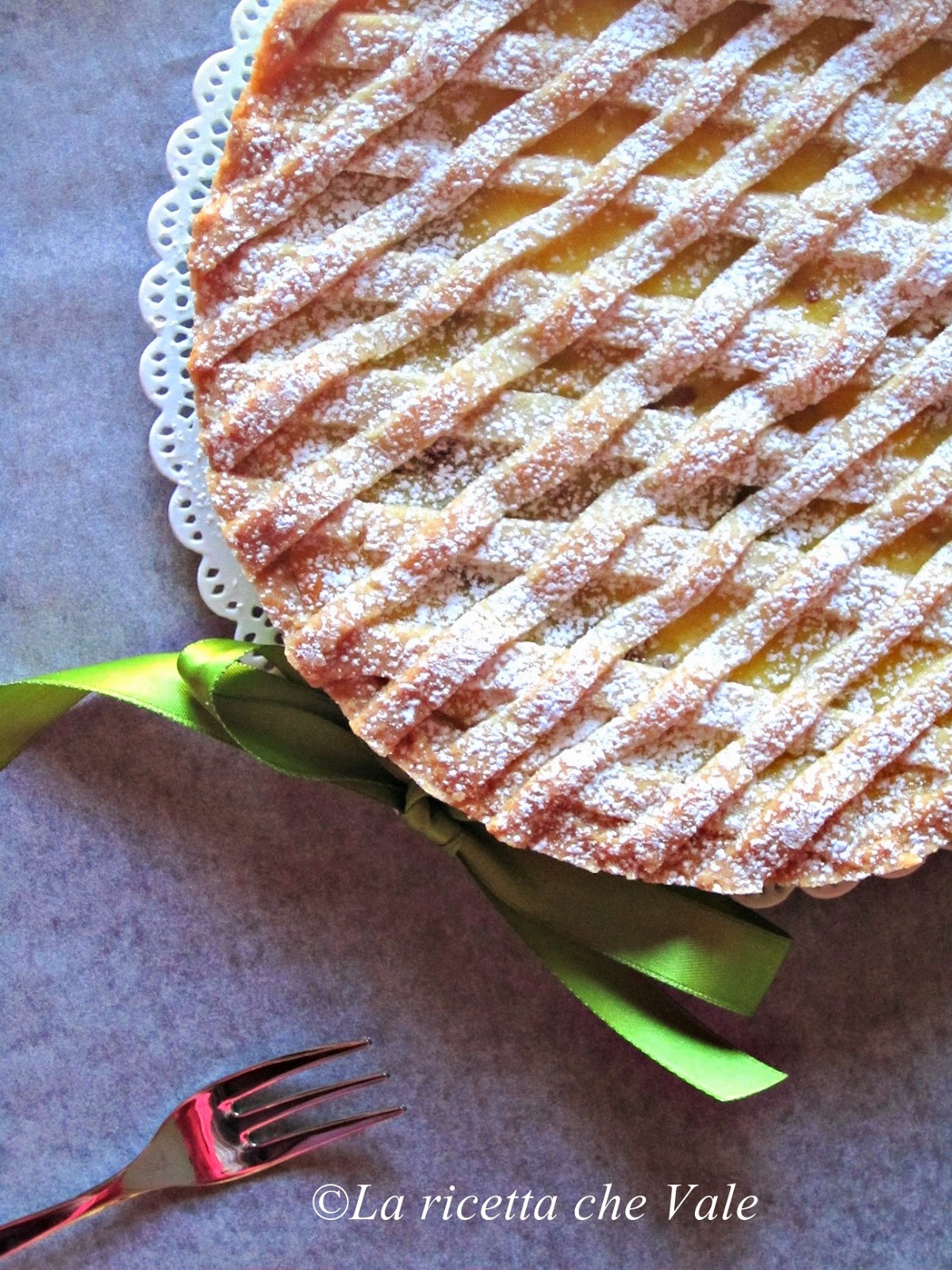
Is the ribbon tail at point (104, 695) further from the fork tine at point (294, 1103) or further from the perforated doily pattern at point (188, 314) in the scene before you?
the fork tine at point (294, 1103)

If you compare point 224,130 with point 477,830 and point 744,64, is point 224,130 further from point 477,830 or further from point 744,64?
point 477,830

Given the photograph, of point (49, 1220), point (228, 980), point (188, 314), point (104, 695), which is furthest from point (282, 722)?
point (49, 1220)

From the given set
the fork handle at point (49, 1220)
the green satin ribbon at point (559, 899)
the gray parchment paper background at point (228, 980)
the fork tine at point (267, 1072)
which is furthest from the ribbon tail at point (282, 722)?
the fork handle at point (49, 1220)

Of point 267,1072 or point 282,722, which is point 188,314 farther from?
point 267,1072

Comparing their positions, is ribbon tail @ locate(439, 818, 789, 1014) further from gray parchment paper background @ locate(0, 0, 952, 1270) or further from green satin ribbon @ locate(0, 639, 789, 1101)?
gray parchment paper background @ locate(0, 0, 952, 1270)

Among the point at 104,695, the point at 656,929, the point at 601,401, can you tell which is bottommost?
the point at 656,929
